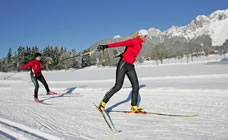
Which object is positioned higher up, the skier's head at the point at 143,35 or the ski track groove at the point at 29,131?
the skier's head at the point at 143,35

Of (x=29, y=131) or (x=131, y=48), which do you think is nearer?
(x=29, y=131)

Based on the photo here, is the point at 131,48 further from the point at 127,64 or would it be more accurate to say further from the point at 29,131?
the point at 29,131

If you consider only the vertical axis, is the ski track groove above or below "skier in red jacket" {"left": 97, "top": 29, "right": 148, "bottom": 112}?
below

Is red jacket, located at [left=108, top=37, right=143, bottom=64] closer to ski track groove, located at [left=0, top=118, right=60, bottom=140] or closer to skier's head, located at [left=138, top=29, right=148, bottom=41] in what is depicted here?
skier's head, located at [left=138, top=29, right=148, bottom=41]

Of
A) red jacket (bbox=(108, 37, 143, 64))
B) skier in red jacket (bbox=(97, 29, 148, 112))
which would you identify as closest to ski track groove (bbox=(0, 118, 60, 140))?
skier in red jacket (bbox=(97, 29, 148, 112))

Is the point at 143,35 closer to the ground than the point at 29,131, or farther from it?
farther from it

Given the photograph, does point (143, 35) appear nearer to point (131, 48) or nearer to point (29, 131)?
point (131, 48)

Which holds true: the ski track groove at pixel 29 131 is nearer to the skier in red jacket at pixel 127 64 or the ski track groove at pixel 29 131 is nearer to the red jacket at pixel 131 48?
the skier in red jacket at pixel 127 64

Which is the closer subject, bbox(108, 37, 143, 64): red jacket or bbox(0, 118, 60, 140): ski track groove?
bbox(0, 118, 60, 140): ski track groove

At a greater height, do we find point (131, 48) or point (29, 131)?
point (131, 48)

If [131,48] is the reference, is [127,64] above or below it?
below

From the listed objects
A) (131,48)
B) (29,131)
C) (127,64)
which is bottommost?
(29,131)

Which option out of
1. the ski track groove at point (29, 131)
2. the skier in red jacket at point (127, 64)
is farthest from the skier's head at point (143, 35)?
the ski track groove at point (29, 131)

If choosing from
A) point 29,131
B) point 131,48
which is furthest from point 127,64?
point 29,131
